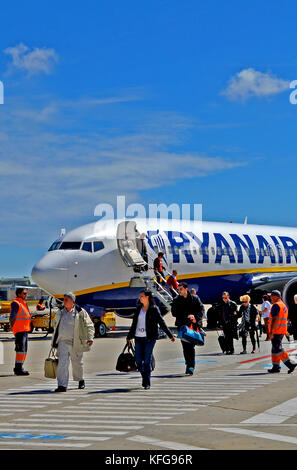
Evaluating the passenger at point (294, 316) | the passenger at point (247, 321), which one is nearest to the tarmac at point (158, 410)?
the passenger at point (247, 321)

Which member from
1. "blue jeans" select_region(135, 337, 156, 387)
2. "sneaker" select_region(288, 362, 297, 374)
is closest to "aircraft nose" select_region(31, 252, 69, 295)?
"sneaker" select_region(288, 362, 297, 374)

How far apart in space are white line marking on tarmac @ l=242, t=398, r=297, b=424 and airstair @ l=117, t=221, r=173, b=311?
16.4 metres

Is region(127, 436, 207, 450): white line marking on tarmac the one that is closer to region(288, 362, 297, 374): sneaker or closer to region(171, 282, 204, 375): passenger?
region(171, 282, 204, 375): passenger

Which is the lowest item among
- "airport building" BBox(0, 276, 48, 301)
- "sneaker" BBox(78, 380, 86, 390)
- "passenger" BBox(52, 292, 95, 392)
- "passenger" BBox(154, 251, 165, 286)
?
"sneaker" BBox(78, 380, 86, 390)

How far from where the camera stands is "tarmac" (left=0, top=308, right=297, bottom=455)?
7965 mm

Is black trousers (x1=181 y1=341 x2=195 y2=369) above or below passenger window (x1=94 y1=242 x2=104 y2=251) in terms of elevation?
below

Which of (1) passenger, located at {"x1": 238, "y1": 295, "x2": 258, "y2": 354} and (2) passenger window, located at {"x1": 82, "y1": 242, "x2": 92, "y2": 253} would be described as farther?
(2) passenger window, located at {"x1": 82, "y1": 242, "x2": 92, "y2": 253}

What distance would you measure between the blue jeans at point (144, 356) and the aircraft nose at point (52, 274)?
1333 centimetres

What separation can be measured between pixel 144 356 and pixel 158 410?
274 centimetres

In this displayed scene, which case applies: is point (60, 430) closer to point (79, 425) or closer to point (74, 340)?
point (79, 425)

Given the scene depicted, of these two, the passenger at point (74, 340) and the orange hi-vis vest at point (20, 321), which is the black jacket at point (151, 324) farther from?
Answer: the orange hi-vis vest at point (20, 321)

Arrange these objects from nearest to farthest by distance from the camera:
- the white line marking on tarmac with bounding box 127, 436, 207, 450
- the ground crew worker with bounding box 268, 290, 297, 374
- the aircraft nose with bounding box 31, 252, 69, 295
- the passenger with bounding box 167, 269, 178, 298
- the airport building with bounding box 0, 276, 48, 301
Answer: the white line marking on tarmac with bounding box 127, 436, 207, 450, the ground crew worker with bounding box 268, 290, 297, 374, the aircraft nose with bounding box 31, 252, 69, 295, the passenger with bounding box 167, 269, 178, 298, the airport building with bounding box 0, 276, 48, 301

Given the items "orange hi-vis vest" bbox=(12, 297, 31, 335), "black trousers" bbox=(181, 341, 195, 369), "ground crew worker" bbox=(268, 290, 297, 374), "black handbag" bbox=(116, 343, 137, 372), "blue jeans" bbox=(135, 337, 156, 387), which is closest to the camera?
"blue jeans" bbox=(135, 337, 156, 387)
